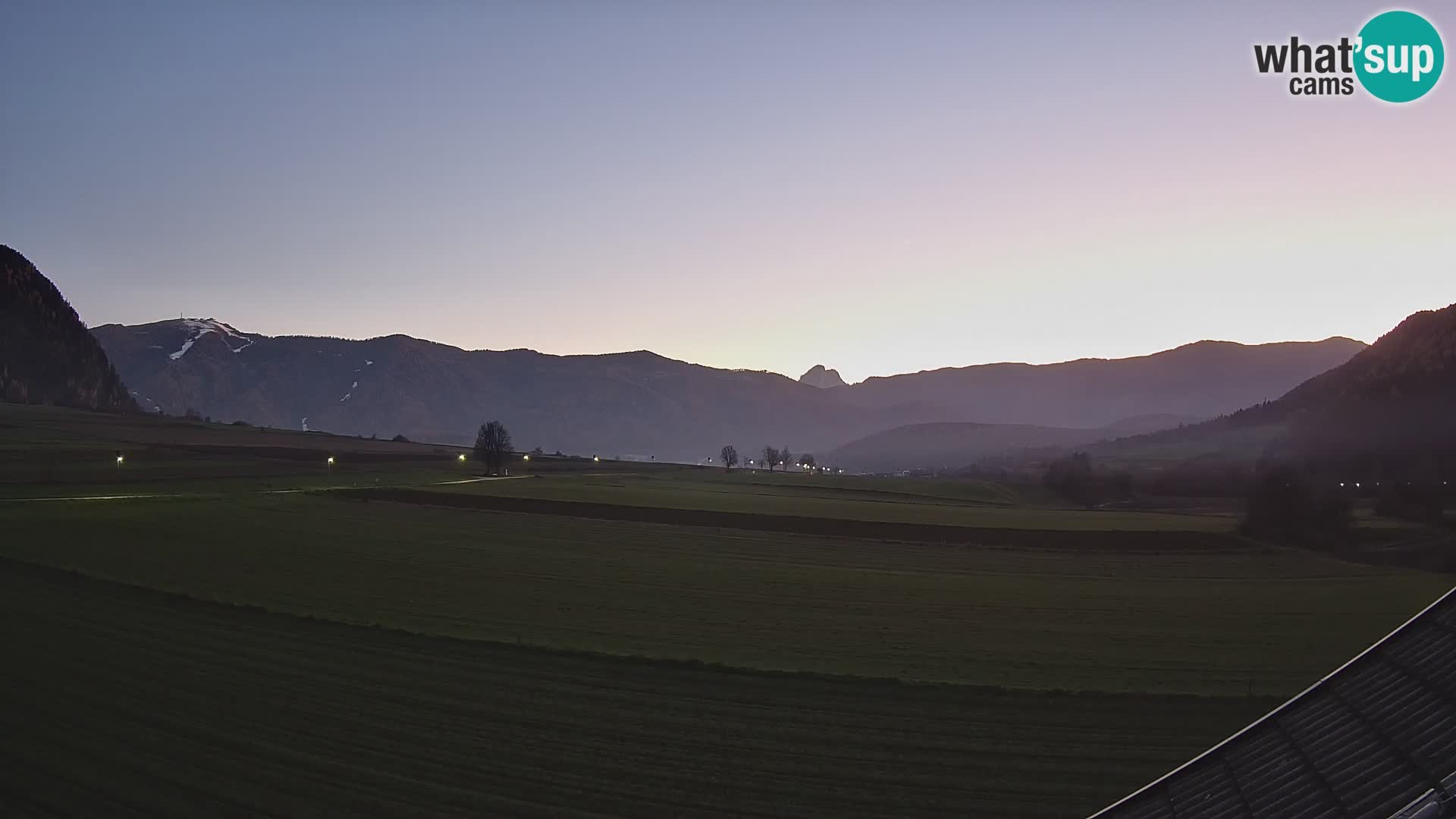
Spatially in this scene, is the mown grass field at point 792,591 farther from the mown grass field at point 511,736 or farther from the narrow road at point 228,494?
the narrow road at point 228,494

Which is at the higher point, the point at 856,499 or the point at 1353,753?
the point at 1353,753

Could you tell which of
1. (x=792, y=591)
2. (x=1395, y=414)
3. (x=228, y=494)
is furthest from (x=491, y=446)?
(x=1395, y=414)

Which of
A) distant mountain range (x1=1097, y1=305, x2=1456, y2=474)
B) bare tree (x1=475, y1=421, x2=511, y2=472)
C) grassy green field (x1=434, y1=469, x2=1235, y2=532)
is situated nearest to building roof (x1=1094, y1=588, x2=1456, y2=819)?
grassy green field (x1=434, y1=469, x2=1235, y2=532)

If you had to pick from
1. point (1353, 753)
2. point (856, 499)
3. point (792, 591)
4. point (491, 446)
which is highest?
point (491, 446)

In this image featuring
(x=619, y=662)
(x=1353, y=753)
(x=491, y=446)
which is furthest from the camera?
(x=491, y=446)

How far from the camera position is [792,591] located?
3966cm

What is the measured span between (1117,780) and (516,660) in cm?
1725

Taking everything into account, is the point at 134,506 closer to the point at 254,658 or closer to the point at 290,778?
the point at 254,658

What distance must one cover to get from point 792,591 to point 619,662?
603 inches

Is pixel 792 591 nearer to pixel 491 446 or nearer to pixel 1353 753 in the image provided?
pixel 1353 753

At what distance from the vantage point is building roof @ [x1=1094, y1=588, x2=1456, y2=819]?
6.54 meters

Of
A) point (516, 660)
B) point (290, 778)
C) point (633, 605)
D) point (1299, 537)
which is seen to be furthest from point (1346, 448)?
point (290, 778)

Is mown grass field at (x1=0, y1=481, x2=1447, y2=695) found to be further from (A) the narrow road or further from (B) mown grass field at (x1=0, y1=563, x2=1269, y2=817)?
(A) the narrow road

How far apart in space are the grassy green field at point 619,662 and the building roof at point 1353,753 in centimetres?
851
